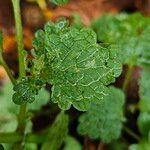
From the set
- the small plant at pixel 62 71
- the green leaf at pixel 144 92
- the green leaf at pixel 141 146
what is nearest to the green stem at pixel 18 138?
the small plant at pixel 62 71

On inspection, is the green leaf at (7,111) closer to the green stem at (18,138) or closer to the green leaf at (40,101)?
the green leaf at (40,101)

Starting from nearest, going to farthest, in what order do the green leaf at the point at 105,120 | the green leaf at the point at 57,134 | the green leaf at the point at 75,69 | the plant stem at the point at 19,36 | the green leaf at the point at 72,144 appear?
1. the green leaf at the point at 75,69
2. the plant stem at the point at 19,36
3. the green leaf at the point at 57,134
4. the green leaf at the point at 105,120
5. the green leaf at the point at 72,144

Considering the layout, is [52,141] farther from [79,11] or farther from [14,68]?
[79,11]

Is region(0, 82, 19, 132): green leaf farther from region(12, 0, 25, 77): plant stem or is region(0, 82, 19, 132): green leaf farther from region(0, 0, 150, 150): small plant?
region(12, 0, 25, 77): plant stem

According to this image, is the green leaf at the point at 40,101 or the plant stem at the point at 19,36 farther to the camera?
the green leaf at the point at 40,101

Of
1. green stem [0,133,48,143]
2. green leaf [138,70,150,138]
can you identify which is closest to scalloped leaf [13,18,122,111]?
green stem [0,133,48,143]

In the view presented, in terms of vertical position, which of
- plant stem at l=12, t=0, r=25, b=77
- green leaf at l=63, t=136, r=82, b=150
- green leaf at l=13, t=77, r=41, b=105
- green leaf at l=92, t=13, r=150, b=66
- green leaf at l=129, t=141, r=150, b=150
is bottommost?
green leaf at l=63, t=136, r=82, b=150
